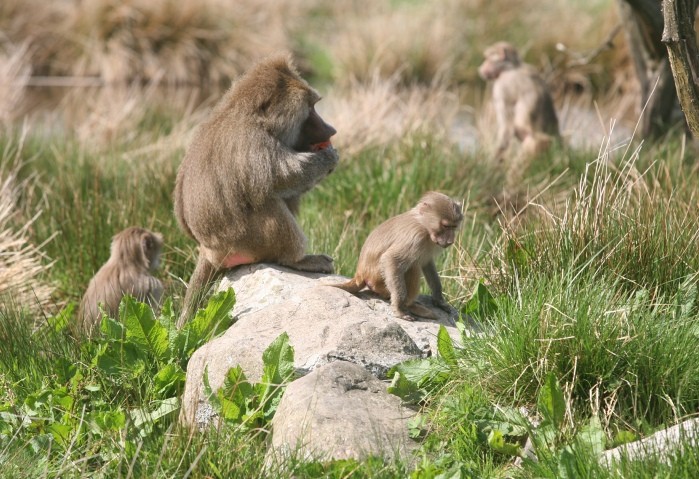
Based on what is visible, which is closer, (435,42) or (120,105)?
(120,105)

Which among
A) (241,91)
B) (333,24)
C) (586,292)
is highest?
(241,91)

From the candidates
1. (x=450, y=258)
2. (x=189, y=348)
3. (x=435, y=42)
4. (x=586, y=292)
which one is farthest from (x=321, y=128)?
(x=435, y=42)

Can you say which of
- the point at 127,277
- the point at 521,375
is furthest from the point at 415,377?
the point at 127,277

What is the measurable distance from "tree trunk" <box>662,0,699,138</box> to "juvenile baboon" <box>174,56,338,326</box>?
2340 mm

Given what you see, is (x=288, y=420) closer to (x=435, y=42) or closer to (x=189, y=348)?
(x=189, y=348)

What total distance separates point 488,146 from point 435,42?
7252 mm

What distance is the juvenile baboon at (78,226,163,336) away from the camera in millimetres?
6656

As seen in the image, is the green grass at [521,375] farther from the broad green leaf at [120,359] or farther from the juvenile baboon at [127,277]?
the juvenile baboon at [127,277]

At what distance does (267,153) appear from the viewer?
6.16 m

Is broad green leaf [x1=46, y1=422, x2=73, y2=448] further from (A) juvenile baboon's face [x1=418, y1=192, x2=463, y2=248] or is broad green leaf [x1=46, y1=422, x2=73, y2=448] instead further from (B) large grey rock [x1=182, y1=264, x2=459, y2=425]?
(A) juvenile baboon's face [x1=418, y1=192, x2=463, y2=248]

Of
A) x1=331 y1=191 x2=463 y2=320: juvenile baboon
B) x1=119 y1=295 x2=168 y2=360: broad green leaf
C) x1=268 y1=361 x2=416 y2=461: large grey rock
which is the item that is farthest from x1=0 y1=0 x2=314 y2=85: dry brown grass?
x1=268 y1=361 x2=416 y2=461: large grey rock

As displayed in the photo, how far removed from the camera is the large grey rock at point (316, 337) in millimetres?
4953

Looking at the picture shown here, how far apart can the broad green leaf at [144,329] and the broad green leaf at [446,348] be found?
1.53 meters

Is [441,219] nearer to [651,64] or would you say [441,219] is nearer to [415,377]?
[415,377]
